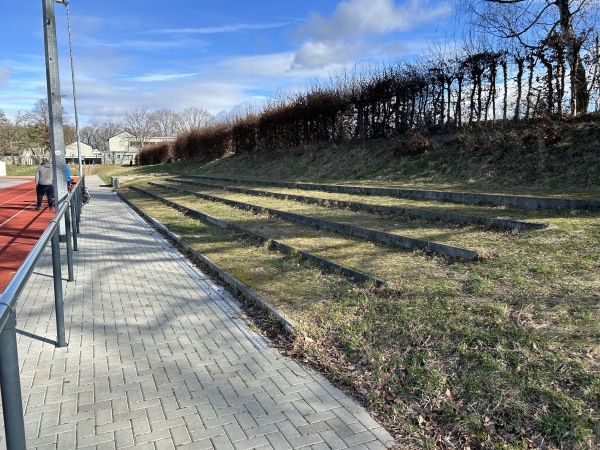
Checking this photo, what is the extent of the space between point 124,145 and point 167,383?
422ft

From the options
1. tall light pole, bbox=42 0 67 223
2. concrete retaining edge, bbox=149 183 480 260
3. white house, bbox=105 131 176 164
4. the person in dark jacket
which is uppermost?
white house, bbox=105 131 176 164

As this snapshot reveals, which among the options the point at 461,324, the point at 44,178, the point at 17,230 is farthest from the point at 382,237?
the point at 44,178

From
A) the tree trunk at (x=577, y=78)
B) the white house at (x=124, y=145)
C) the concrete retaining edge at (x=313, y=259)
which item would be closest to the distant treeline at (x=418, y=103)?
the tree trunk at (x=577, y=78)

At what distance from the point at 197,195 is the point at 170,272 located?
37.0 ft

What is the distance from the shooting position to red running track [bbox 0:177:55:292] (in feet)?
26.1

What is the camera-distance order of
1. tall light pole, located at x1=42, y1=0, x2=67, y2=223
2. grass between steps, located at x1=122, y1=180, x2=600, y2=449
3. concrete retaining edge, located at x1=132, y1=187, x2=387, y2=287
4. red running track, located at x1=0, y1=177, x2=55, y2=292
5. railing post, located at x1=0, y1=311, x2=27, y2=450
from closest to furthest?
railing post, located at x1=0, y1=311, x2=27, y2=450 → grass between steps, located at x1=122, y1=180, x2=600, y2=449 → concrete retaining edge, located at x1=132, y1=187, x2=387, y2=287 → red running track, located at x1=0, y1=177, x2=55, y2=292 → tall light pole, located at x1=42, y1=0, x2=67, y2=223

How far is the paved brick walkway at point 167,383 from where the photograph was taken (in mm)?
2812

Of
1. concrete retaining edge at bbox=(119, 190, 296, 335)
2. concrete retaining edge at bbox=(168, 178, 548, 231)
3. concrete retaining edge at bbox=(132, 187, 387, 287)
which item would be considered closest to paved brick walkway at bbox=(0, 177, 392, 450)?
concrete retaining edge at bbox=(119, 190, 296, 335)

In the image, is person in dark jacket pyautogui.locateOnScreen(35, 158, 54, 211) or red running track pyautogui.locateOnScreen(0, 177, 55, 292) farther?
person in dark jacket pyautogui.locateOnScreen(35, 158, 54, 211)

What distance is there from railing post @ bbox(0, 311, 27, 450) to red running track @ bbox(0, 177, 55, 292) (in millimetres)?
3995

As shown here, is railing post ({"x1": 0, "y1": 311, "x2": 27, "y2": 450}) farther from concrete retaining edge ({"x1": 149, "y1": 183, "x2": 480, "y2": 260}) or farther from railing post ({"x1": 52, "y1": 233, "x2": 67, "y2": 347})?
concrete retaining edge ({"x1": 149, "y1": 183, "x2": 480, "y2": 260})

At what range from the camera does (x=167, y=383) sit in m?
3.51

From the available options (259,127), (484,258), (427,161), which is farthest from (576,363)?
(259,127)

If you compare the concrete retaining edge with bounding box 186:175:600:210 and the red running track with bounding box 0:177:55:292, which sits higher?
the concrete retaining edge with bounding box 186:175:600:210
